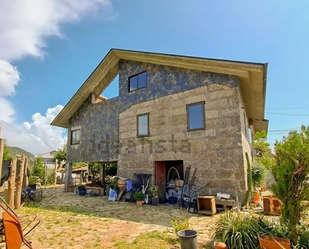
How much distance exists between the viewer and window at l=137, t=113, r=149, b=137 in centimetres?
1116

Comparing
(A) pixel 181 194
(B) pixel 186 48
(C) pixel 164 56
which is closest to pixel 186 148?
(A) pixel 181 194

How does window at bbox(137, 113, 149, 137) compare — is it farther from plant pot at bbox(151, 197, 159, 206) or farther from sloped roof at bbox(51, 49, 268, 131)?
plant pot at bbox(151, 197, 159, 206)

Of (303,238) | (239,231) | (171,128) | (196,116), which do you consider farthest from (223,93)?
(303,238)

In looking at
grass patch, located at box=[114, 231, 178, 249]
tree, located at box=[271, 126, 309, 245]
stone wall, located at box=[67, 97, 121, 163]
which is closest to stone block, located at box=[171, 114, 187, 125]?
stone wall, located at box=[67, 97, 121, 163]

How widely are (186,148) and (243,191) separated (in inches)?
115

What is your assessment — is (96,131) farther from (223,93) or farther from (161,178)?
(223,93)

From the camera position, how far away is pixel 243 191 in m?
7.80

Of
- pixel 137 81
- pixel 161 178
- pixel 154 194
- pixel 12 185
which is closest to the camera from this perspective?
pixel 12 185

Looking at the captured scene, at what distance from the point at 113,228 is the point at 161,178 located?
16.1 ft

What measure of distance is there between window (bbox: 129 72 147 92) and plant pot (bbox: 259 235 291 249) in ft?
30.8

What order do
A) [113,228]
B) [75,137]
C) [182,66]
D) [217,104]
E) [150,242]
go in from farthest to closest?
[75,137]
[182,66]
[217,104]
[113,228]
[150,242]

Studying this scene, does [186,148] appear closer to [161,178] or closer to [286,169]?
[161,178]

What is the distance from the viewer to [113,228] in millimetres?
6035

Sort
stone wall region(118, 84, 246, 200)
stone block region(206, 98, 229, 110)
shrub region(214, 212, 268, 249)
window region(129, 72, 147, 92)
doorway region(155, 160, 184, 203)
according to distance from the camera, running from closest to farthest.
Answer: shrub region(214, 212, 268, 249) → stone wall region(118, 84, 246, 200) → stone block region(206, 98, 229, 110) → doorway region(155, 160, 184, 203) → window region(129, 72, 147, 92)
